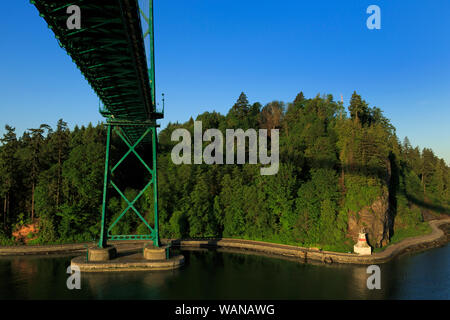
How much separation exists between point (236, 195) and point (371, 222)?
60.9 ft

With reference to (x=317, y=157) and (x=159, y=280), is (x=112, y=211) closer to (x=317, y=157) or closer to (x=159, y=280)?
(x=159, y=280)

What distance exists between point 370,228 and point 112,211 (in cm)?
3554

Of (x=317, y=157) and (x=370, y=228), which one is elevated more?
(x=317, y=157)

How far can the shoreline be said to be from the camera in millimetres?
34000

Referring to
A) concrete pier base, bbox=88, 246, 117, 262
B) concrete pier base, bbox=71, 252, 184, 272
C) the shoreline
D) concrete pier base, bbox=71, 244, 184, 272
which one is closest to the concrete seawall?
the shoreline

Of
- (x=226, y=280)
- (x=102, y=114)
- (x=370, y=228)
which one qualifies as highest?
(x=102, y=114)

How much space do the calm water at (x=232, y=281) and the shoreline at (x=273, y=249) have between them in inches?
73.5

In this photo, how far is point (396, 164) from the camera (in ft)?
183

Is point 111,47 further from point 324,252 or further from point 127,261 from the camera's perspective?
point 324,252

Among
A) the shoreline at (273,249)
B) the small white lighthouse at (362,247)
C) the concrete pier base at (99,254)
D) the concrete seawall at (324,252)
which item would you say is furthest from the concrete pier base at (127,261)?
the small white lighthouse at (362,247)

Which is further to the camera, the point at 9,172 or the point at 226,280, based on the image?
the point at 9,172

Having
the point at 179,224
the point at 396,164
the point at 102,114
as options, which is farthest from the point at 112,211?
the point at 396,164

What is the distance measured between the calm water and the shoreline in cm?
187
